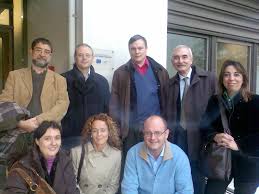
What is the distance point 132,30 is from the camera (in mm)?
4738

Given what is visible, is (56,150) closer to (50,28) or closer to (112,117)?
(112,117)

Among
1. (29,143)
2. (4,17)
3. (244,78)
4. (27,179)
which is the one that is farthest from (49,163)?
(4,17)

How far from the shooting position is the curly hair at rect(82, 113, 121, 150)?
3.38 m

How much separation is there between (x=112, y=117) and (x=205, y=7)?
369cm

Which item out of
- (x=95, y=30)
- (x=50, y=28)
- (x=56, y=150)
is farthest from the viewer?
(x=50, y=28)

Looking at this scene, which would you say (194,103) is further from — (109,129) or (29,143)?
(29,143)

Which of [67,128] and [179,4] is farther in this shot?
[179,4]

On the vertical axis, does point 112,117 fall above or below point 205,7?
below

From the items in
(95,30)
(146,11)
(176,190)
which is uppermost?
(146,11)

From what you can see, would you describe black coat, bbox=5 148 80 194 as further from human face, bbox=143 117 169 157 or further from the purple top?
human face, bbox=143 117 169 157

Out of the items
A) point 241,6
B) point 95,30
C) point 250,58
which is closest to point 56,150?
point 95,30

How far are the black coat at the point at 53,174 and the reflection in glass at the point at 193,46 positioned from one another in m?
3.31

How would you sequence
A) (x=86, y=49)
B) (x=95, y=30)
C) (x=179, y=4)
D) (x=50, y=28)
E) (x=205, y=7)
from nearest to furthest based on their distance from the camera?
(x=86, y=49) < (x=95, y=30) < (x=50, y=28) < (x=179, y=4) < (x=205, y=7)

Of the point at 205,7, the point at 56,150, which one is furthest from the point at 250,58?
the point at 56,150
